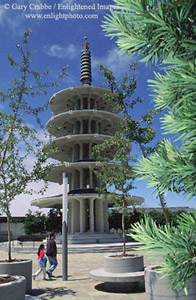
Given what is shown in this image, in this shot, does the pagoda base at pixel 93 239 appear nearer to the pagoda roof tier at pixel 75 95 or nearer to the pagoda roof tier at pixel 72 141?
the pagoda roof tier at pixel 72 141

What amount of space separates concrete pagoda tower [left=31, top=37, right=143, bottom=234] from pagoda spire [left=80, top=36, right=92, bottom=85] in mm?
7442

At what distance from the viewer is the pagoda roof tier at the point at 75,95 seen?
40125mm

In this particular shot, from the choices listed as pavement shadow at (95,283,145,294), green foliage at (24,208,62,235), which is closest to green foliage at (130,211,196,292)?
pavement shadow at (95,283,145,294)

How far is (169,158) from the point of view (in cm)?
242

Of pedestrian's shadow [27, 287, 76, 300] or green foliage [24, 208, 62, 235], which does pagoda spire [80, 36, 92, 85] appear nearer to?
green foliage [24, 208, 62, 235]

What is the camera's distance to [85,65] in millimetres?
50844

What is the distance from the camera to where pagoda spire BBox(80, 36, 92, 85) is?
49.4 metres

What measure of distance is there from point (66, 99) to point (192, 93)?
41605mm

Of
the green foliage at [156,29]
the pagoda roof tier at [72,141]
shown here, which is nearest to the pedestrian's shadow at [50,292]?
the green foliage at [156,29]

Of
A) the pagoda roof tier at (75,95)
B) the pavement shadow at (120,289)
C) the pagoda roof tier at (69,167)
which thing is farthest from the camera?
the pagoda roof tier at (75,95)

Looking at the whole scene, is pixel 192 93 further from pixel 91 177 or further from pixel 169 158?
pixel 91 177

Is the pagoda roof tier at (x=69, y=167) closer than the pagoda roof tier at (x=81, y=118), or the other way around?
the pagoda roof tier at (x=69, y=167)

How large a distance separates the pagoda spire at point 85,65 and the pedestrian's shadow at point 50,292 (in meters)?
44.2

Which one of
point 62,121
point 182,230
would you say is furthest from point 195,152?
point 62,121
